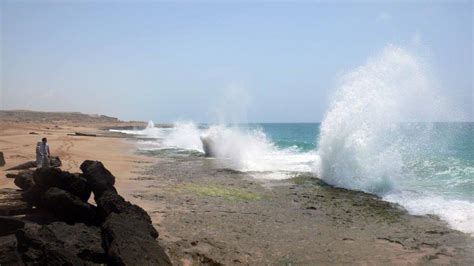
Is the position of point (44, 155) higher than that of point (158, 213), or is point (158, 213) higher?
point (44, 155)

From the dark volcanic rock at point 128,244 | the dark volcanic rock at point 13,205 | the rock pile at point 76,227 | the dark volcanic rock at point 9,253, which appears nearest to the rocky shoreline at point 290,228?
the dark volcanic rock at point 128,244

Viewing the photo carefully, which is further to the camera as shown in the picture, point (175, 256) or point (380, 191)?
point (380, 191)

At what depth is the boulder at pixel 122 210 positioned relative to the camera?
7027 mm

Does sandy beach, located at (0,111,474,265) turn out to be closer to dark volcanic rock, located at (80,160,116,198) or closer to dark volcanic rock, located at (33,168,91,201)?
dark volcanic rock, located at (80,160,116,198)

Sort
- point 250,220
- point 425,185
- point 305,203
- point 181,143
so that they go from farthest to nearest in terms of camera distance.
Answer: point 181,143 → point 425,185 → point 305,203 → point 250,220

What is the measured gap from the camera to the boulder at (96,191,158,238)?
23.1 ft

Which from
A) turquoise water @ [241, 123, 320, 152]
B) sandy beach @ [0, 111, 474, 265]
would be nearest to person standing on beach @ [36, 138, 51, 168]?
sandy beach @ [0, 111, 474, 265]

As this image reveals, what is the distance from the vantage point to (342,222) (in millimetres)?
9523

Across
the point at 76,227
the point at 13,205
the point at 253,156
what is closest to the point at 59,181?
the point at 13,205

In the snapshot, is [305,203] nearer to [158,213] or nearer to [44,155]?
[158,213]

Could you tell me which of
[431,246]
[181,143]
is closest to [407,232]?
[431,246]

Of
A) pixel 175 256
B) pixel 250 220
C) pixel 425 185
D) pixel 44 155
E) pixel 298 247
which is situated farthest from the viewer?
pixel 425 185

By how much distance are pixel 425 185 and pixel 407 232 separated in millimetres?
7392

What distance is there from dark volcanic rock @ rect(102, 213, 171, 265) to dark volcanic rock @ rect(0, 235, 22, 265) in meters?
1.22
